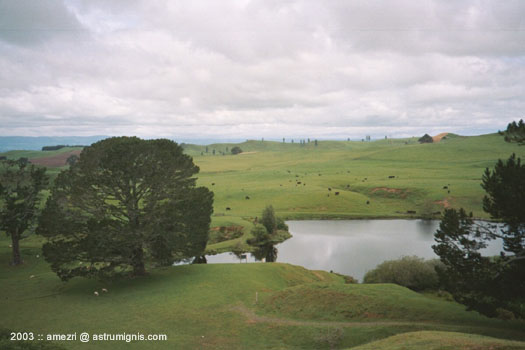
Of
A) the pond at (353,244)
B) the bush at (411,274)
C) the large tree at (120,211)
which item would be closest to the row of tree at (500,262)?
the bush at (411,274)

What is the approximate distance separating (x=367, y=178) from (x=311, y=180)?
78.8 feet

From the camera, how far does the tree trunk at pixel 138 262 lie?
43.1 m

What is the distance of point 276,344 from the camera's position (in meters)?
26.5

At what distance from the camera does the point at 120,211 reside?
41.0 meters

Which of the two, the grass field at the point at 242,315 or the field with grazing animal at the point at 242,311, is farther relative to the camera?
the field with grazing animal at the point at 242,311

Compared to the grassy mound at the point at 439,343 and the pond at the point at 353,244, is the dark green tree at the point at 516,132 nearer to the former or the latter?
the grassy mound at the point at 439,343

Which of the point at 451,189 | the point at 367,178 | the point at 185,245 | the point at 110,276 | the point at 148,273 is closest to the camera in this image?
the point at 110,276

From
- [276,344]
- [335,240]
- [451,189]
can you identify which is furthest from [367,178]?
[276,344]

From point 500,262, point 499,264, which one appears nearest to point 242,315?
point 499,264

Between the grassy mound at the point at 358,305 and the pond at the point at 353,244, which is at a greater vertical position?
the grassy mound at the point at 358,305

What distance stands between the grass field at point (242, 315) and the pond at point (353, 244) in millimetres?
23742

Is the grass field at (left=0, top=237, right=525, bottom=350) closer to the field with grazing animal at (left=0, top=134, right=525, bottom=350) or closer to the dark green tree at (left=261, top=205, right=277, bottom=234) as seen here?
the field with grazing animal at (left=0, top=134, right=525, bottom=350)

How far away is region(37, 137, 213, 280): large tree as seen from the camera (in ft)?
128

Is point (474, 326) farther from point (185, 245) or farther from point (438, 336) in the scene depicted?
point (185, 245)
